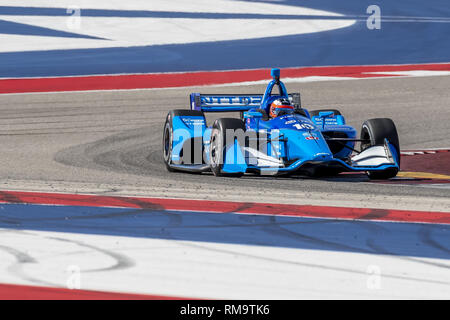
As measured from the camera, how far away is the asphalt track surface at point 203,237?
6605mm

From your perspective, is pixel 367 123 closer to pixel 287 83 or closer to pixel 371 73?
pixel 287 83

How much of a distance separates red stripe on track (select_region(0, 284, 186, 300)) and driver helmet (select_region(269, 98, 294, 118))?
6477 millimetres

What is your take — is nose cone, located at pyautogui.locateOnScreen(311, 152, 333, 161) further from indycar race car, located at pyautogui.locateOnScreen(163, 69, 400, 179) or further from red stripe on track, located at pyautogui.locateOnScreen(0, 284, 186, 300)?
red stripe on track, located at pyautogui.locateOnScreen(0, 284, 186, 300)

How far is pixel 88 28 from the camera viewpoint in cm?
3272

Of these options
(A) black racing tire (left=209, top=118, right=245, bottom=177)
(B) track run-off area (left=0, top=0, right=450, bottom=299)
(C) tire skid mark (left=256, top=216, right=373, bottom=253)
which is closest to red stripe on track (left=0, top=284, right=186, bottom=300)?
(B) track run-off area (left=0, top=0, right=450, bottom=299)

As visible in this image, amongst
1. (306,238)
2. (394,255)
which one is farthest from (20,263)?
(394,255)

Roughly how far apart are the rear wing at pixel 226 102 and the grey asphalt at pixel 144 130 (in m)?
1.03

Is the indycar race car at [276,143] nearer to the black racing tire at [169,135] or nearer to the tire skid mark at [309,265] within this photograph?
the black racing tire at [169,135]

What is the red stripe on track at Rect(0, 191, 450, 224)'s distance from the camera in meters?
9.18

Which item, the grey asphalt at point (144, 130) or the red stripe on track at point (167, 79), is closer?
the grey asphalt at point (144, 130)

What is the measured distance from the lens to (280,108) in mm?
12422

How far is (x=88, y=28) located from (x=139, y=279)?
26879mm

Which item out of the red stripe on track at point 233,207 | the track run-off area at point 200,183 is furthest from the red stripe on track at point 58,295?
the red stripe on track at point 233,207

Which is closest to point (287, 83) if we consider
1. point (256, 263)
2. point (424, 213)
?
point (424, 213)
